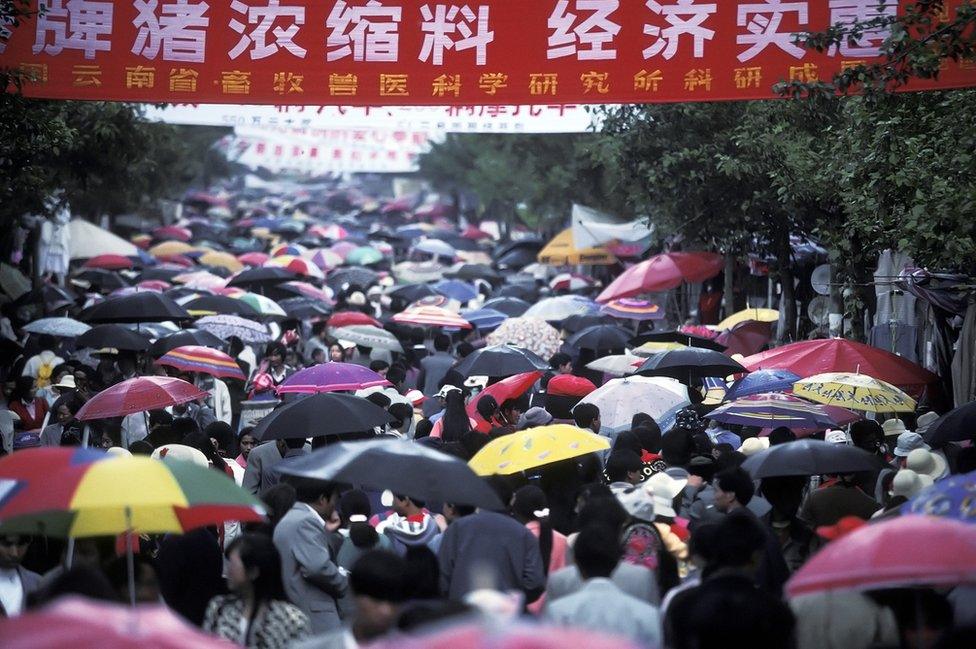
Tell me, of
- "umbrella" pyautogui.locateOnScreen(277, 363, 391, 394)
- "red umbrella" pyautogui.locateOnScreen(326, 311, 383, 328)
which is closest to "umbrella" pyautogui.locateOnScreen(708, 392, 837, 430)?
"umbrella" pyautogui.locateOnScreen(277, 363, 391, 394)

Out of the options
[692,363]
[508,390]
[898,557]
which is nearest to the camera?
[898,557]

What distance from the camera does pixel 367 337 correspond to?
17.2 metres

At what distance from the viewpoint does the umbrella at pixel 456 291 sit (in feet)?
84.8

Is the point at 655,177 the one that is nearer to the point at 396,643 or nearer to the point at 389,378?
the point at 389,378

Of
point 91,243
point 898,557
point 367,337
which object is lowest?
point 367,337

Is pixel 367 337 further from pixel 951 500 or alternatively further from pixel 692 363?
pixel 951 500

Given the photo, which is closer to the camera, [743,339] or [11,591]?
[11,591]

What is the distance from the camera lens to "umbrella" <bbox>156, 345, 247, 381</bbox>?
13719 millimetres

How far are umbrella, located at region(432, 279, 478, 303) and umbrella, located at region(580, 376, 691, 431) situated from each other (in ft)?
46.1

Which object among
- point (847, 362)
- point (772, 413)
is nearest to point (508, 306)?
point (847, 362)

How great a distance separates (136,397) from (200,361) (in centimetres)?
254

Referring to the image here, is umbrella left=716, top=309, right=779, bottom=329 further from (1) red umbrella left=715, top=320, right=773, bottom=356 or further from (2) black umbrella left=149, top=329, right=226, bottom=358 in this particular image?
(2) black umbrella left=149, top=329, right=226, bottom=358

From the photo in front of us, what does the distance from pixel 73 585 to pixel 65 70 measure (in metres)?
7.90

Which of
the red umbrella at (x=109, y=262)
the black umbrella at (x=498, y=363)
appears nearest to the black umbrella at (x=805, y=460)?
the black umbrella at (x=498, y=363)
